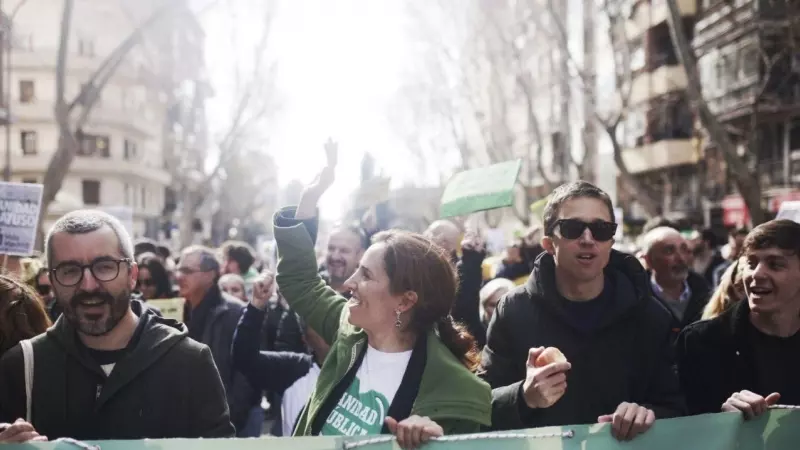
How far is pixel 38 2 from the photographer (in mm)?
46000

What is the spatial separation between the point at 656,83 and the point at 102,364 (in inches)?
1364

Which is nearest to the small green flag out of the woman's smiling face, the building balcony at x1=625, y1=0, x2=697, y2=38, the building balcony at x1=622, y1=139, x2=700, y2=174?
the woman's smiling face

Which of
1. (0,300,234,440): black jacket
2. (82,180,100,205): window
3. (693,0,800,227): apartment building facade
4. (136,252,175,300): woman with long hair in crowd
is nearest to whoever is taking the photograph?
(0,300,234,440): black jacket

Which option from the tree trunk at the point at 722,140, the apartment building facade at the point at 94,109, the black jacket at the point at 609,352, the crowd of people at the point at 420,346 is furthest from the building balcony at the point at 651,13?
the black jacket at the point at 609,352

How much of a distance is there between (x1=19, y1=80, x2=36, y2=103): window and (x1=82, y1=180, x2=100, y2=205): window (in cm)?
554

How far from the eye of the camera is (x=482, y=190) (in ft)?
22.0

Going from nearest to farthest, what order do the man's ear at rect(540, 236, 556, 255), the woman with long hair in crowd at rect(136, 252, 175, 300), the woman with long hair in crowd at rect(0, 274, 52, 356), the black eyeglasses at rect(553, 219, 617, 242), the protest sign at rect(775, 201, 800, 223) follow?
the black eyeglasses at rect(553, 219, 617, 242) → the man's ear at rect(540, 236, 556, 255) → the woman with long hair in crowd at rect(0, 274, 52, 356) → the protest sign at rect(775, 201, 800, 223) → the woman with long hair in crowd at rect(136, 252, 175, 300)

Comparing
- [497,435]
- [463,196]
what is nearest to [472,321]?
[463,196]

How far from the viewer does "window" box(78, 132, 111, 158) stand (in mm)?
49500

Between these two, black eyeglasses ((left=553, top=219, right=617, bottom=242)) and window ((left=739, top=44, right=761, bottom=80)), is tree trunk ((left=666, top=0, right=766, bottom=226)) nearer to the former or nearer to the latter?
black eyeglasses ((left=553, top=219, right=617, bottom=242))

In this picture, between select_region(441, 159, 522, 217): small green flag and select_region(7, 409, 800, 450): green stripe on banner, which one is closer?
select_region(7, 409, 800, 450): green stripe on banner

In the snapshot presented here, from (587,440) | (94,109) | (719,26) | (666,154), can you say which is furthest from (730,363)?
(94,109)

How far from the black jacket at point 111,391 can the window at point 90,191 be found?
165 feet

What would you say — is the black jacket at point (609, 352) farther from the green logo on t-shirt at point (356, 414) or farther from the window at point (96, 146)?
the window at point (96, 146)
